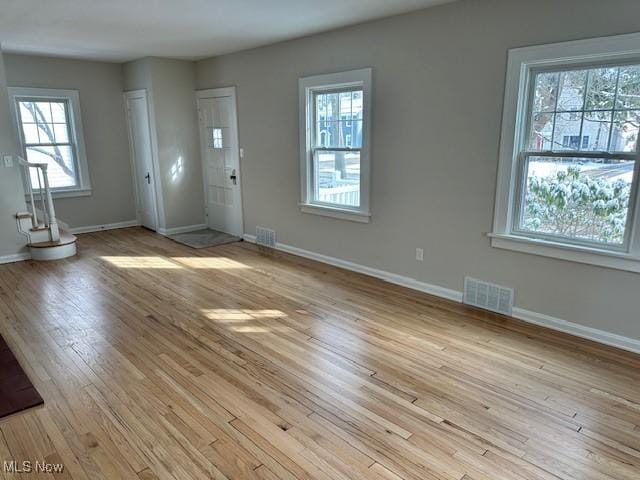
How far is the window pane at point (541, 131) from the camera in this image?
128 inches

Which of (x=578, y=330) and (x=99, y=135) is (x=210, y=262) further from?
(x=578, y=330)

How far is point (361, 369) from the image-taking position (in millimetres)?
2828

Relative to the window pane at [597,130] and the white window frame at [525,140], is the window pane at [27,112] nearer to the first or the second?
the white window frame at [525,140]

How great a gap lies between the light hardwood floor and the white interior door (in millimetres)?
2832

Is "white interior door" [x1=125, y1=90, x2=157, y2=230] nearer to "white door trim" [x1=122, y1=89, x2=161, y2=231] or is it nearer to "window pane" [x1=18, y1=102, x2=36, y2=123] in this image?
"white door trim" [x1=122, y1=89, x2=161, y2=231]

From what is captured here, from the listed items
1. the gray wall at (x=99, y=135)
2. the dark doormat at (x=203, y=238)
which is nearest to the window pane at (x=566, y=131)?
the dark doormat at (x=203, y=238)

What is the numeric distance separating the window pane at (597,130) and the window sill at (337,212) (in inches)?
81.3

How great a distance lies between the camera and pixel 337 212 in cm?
488

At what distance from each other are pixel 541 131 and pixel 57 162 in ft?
21.4

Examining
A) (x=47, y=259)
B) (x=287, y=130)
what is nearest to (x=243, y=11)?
(x=287, y=130)

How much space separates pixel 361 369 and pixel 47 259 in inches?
175

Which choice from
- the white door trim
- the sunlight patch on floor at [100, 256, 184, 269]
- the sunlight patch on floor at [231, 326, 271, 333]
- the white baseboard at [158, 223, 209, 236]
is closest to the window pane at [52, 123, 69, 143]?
the white door trim

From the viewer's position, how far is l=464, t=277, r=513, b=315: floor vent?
362 centimetres

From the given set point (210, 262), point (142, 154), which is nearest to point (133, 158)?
point (142, 154)
